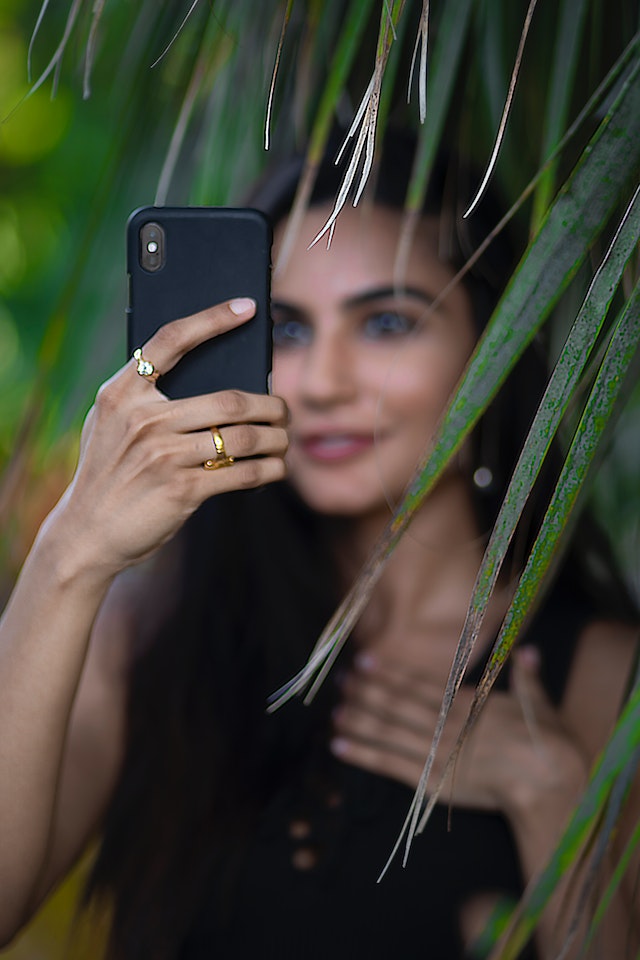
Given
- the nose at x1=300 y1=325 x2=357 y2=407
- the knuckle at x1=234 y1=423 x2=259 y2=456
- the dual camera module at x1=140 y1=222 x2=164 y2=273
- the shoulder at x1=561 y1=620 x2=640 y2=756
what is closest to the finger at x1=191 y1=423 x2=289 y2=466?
the knuckle at x1=234 y1=423 x2=259 y2=456

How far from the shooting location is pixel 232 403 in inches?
17.3

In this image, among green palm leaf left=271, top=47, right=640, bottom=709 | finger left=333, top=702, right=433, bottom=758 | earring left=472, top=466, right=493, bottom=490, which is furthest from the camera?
earring left=472, top=466, right=493, bottom=490

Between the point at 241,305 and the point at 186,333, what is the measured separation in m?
0.04

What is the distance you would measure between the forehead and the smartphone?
23cm

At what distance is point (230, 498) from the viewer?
0.91 m

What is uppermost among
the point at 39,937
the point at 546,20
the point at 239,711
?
the point at 546,20

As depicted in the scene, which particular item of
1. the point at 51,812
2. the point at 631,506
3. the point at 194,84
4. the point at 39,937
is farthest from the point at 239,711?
the point at 39,937

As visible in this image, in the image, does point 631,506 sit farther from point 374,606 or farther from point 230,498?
point 230,498

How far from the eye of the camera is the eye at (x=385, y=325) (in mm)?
768

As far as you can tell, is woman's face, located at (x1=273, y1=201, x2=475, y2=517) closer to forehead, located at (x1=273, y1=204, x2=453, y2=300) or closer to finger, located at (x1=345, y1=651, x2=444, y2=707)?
forehead, located at (x1=273, y1=204, x2=453, y2=300)

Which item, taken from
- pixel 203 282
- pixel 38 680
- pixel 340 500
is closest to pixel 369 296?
pixel 340 500

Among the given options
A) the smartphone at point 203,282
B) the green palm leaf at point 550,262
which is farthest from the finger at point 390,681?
the green palm leaf at point 550,262

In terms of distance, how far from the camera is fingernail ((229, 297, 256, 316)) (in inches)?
18.5

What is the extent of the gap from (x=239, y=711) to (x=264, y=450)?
0.47 meters
